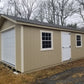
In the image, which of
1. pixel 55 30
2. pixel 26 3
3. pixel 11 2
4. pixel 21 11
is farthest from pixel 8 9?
pixel 55 30

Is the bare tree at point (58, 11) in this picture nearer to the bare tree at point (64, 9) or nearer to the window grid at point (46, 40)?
the bare tree at point (64, 9)

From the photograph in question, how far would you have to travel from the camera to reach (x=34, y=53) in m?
5.47

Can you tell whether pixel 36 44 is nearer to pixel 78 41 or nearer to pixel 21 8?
pixel 78 41

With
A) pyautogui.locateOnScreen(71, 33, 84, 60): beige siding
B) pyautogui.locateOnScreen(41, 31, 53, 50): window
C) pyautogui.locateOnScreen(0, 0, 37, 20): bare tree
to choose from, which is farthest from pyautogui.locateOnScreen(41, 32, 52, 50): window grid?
pyautogui.locateOnScreen(0, 0, 37, 20): bare tree

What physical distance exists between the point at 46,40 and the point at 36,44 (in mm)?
915

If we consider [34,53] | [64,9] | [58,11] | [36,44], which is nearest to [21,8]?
[58,11]

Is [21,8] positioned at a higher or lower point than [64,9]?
higher

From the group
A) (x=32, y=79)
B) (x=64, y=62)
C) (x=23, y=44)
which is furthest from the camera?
(x=64, y=62)

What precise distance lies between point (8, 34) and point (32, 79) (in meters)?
3.94

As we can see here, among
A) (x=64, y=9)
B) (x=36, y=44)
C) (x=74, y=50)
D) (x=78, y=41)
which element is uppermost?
(x=64, y=9)

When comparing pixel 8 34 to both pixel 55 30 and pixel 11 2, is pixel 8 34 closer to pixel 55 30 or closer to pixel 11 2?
pixel 55 30

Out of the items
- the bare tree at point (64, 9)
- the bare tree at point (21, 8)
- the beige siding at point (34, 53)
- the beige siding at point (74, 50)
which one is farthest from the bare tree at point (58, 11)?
the beige siding at point (34, 53)

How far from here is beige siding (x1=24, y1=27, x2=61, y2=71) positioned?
5157mm

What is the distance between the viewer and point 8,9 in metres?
20.8
